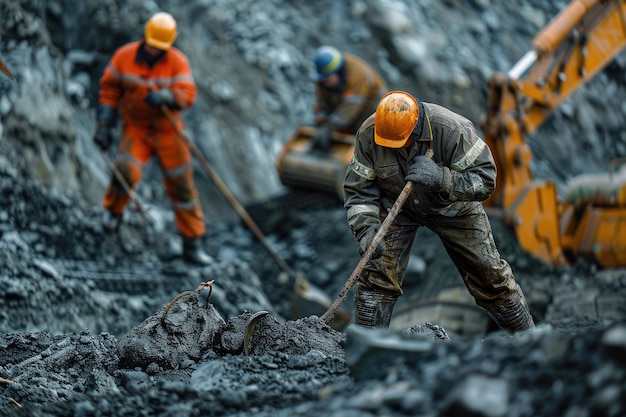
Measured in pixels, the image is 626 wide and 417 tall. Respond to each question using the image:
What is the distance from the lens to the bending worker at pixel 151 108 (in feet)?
27.8

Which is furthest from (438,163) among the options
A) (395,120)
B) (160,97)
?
(160,97)

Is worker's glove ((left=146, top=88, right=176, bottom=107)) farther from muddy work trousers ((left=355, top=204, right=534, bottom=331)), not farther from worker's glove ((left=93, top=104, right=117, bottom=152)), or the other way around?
muddy work trousers ((left=355, top=204, right=534, bottom=331))

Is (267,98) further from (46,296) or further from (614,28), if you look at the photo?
(46,296)

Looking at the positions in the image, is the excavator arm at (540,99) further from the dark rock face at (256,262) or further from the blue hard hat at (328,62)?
the blue hard hat at (328,62)

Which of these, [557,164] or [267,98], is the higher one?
[267,98]

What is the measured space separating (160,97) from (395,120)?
148 inches

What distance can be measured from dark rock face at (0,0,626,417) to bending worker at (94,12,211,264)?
422mm

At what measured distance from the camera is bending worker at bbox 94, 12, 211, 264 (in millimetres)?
8484

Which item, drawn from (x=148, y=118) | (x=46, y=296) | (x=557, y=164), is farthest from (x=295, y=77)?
(x=46, y=296)

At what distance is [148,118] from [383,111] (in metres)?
3.97

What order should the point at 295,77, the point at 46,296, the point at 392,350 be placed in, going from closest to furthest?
1. the point at 392,350
2. the point at 46,296
3. the point at 295,77

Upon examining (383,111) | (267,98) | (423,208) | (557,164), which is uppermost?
(383,111)

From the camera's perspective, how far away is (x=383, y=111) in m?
5.16


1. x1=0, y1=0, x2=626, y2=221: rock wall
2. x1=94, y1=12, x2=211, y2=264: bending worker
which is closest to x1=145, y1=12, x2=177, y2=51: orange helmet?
x1=94, y1=12, x2=211, y2=264: bending worker
